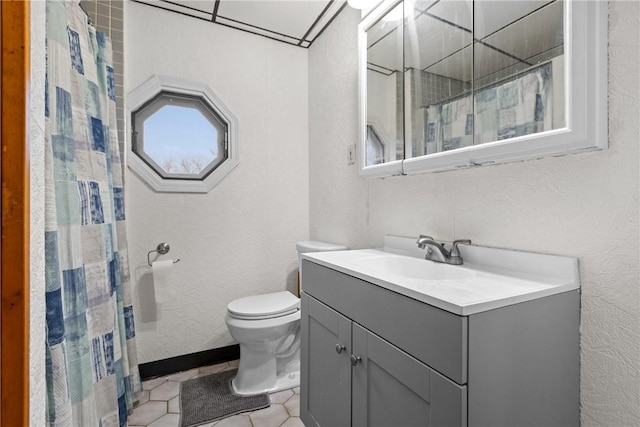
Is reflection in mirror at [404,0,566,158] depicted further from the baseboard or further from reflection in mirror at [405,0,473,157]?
the baseboard

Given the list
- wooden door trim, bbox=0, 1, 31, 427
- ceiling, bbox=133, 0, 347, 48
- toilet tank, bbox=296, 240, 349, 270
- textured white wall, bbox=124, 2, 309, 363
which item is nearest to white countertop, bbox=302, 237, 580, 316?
toilet tank, bbox=296, 240, 349, 270

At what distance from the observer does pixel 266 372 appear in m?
1.75

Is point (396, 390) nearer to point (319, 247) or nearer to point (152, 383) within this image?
point (319, 247)

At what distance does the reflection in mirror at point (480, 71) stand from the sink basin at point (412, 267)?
0.46 meters

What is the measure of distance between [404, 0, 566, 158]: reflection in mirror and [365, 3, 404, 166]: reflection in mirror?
0.17 ft

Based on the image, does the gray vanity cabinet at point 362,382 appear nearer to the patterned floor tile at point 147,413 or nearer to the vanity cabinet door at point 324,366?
the vanity cabinet door at point 324,366

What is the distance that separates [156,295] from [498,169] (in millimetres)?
1897

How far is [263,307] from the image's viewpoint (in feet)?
5.77

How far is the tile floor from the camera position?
148 centimetres

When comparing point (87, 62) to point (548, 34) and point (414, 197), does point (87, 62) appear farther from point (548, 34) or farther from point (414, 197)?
point (548, 34)

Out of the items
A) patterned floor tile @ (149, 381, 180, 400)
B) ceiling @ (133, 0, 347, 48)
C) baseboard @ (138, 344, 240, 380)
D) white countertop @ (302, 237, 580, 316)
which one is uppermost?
ceiling @ (133, 0, 347, 48)

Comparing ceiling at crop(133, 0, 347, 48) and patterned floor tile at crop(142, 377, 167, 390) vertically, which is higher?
ceiling at crop(133, 0, 347, 48)

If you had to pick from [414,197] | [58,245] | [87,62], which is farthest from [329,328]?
[87,62]

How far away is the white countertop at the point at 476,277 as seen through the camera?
72 centimetres
